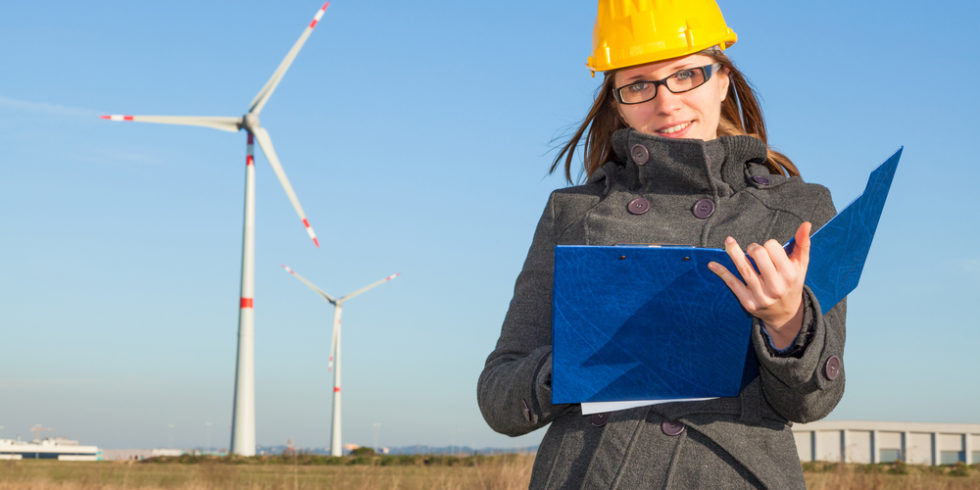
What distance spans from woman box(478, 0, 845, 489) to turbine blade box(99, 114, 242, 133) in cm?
3415

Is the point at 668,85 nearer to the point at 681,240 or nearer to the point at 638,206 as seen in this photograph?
the point at 638,206

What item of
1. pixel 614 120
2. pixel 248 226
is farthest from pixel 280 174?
pixel 614 120

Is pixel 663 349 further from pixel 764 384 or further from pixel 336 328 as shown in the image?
pixel 336 328

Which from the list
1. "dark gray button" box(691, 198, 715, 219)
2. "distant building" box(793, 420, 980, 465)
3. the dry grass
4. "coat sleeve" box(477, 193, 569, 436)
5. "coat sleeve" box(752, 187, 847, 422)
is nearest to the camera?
"coat sleeve" box(752, 187, 847, 422)

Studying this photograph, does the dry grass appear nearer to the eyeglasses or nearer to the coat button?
the eyeglasses

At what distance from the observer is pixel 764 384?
8.64 ft

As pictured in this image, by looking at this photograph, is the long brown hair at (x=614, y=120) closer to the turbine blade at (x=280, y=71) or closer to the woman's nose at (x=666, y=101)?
the woman's nose at (x=666, y=101)

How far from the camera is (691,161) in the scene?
306 cm

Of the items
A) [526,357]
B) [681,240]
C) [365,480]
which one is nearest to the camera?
[526,357]

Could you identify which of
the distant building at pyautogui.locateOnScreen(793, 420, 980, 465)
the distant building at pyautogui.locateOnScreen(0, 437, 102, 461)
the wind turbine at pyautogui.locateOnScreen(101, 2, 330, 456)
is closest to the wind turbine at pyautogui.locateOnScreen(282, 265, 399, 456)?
the wind turbine at pyautogui.locateOnScreen(101, 2, 330, 456)

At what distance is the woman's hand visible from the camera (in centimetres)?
216

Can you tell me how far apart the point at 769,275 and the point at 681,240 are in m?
0.81

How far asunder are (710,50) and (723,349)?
1.29 metres

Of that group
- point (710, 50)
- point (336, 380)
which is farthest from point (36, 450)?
point (710, 50)
